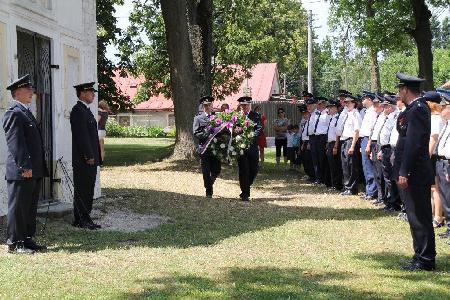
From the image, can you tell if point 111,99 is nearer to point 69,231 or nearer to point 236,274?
point 69,231

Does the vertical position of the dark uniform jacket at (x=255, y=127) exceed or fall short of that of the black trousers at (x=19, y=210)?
it exceeds it

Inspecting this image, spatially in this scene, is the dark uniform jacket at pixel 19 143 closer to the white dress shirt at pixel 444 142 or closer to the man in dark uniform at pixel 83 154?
the man in dark uniform at pixel 83 154

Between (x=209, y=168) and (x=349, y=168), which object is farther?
(x=349, y=168)

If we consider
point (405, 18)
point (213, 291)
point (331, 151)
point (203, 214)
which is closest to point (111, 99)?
point (405, 18)

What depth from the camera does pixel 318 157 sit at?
16.6 m

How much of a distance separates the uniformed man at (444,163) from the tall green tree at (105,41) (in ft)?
72.0

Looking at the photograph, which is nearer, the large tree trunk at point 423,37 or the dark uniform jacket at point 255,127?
the dark uniform jacket at point 255,127

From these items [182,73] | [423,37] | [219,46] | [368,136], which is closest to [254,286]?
[368,136]

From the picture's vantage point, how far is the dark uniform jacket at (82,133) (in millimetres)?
10133

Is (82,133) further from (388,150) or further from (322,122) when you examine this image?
(322,122)

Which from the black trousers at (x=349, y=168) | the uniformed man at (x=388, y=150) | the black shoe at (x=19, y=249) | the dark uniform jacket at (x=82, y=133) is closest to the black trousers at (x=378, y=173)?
the uniformed man at (x=388, y=150)

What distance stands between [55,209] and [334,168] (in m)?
7.04

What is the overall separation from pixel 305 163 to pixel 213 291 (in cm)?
1222

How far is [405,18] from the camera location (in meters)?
24.9
